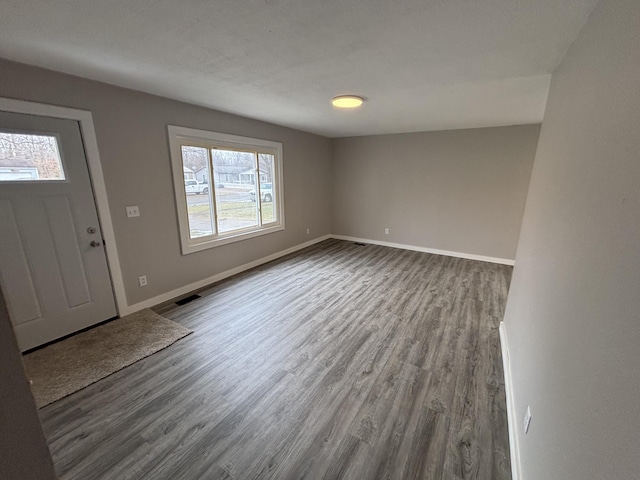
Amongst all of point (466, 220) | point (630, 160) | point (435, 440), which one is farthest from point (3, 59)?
point (466, 220)

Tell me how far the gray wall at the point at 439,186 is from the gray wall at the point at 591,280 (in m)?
3.15

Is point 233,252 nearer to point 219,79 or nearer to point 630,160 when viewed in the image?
point 219,79

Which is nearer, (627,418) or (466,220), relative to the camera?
(627,418)

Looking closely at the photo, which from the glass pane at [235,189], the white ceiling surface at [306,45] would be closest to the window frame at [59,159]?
the white ceiling surface at [306,45]

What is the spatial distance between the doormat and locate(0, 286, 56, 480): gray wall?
168 cm

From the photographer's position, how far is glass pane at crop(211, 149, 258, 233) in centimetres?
380

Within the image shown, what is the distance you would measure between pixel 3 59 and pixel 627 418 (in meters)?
3.75

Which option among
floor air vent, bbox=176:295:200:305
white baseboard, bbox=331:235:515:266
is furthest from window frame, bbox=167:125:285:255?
white baseboard, bbox=331:235:515:266

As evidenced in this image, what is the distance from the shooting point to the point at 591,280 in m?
0.89

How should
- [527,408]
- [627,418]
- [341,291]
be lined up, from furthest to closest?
1. [341,291]
2. [527,408]
3. [627,418]

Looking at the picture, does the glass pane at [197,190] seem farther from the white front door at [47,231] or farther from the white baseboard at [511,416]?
the white baseboard at [511,416]

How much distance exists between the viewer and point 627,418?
1.94ft

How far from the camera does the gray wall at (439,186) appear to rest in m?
4.33

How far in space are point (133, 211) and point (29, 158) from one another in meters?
0.85
